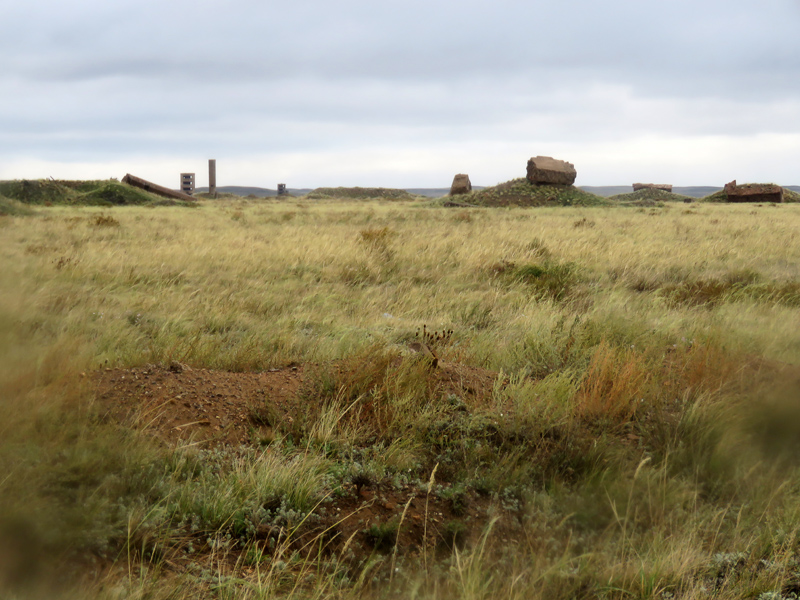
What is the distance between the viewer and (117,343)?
182 inches

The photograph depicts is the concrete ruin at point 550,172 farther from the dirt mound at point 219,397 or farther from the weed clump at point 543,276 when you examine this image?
the dirt mound at point 219,397

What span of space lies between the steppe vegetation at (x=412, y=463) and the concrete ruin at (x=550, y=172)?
92.1 feet

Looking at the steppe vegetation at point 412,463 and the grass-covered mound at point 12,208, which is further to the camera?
the grass-covered mound at point 12,208

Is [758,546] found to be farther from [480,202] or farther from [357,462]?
[480,202]

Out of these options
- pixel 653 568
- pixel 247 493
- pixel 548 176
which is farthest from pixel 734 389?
pixel 548 176

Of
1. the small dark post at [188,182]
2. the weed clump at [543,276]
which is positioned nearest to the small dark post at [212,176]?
the small dark post at [188,182]

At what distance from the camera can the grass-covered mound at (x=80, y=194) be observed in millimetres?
27203

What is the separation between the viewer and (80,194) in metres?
29.5

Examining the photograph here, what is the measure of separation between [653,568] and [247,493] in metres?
1.49

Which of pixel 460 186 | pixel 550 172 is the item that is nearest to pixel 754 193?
pixel 550 172

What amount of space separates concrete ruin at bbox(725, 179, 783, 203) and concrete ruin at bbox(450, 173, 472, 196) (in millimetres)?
15962

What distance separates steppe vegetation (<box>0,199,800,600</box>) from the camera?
1.93m

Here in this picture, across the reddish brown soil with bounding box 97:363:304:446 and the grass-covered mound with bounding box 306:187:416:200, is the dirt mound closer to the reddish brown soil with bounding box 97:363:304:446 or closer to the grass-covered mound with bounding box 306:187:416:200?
the reddish brown soil with bounding box 97:363:304:446

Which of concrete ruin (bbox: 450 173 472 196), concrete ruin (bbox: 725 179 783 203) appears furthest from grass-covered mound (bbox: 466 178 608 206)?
concrete ruin (bbox: 725 179 783 203)
